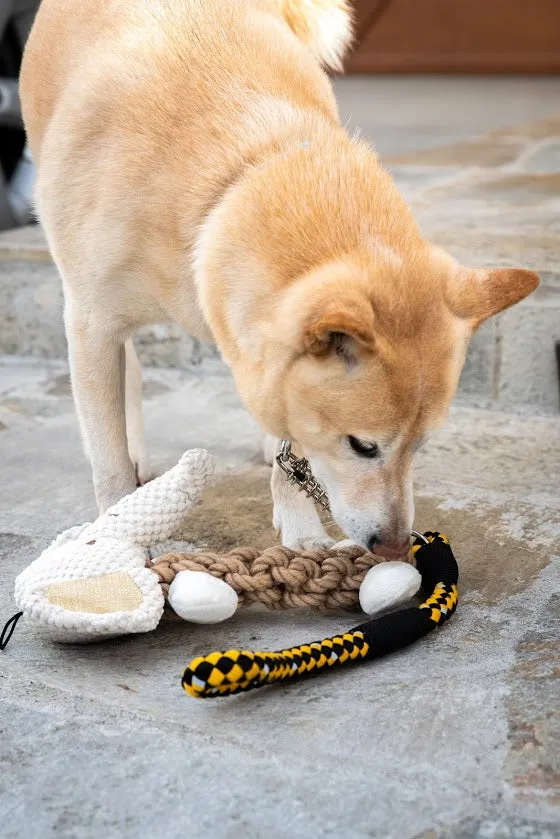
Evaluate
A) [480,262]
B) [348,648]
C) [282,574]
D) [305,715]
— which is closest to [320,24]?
[480,262]

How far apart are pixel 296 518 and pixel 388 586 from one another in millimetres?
376

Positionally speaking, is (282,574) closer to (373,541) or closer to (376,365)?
(373,541)

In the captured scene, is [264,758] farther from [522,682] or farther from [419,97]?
[419,97]

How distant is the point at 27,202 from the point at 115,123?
1998 mm

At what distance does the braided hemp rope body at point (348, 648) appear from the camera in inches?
55.5

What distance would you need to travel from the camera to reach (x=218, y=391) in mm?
3074

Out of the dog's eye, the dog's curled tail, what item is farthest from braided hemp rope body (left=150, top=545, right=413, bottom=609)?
the dog's curled tail

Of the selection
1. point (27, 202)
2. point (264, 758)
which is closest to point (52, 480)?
point (264, 758)

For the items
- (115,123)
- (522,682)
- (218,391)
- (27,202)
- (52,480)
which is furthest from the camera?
(27,202)

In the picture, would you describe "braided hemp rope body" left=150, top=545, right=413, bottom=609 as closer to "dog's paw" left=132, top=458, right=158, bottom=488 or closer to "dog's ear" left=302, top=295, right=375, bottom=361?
"dog's ear" left=302, top=295, right=375, bottom=361

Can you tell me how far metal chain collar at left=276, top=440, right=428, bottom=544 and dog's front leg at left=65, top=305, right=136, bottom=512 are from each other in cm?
33

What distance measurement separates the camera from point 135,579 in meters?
1.65

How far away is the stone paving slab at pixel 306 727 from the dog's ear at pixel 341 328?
48cm

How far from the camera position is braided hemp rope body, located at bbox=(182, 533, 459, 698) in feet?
4.62
